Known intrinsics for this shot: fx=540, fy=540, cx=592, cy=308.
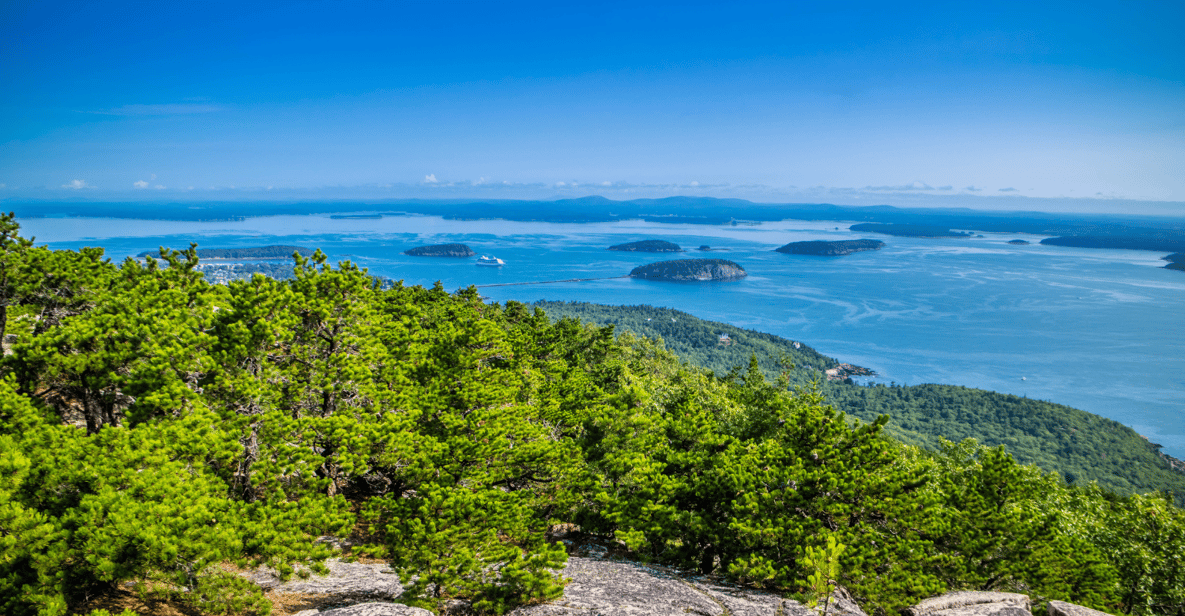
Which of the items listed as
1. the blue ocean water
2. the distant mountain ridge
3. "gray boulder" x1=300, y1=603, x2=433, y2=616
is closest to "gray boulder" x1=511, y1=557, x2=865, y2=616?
"gray boulder" x1=300, y1=603, x2=433, y2=616

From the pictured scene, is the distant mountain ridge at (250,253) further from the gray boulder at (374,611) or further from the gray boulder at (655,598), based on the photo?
the gray boulder at (374,611)

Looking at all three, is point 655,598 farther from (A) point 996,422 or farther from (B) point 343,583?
(A) point 996,422

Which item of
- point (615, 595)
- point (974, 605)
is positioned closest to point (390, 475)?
point (615, 595)

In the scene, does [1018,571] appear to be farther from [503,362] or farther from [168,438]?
[168,438]

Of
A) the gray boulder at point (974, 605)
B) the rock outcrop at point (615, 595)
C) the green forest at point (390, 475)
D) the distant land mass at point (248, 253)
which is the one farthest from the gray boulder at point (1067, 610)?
the distant land mass at point (248, 253)

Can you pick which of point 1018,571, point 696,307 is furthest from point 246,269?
point 1018,571

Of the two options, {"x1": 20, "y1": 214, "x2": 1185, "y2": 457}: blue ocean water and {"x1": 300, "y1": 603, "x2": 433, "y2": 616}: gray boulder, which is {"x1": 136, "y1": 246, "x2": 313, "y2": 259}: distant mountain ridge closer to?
{"x1": 20, "y1": 214, "x2": 1185, "y2": 457}: blue ocean water

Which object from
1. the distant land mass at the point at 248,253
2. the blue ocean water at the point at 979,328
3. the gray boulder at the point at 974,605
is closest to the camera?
the gray boulder at the point at 974,605
